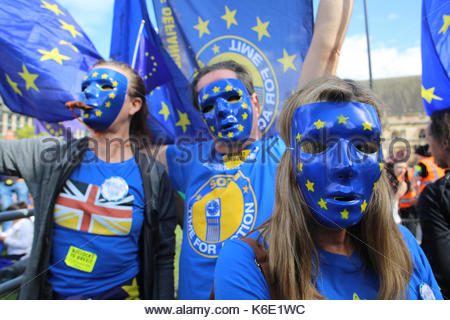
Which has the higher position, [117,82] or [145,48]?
Result: [145,48]

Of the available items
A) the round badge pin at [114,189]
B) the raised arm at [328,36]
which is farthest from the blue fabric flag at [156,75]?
the raised arm at [328,36]

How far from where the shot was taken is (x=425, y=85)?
253cm

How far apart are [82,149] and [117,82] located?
0.62m

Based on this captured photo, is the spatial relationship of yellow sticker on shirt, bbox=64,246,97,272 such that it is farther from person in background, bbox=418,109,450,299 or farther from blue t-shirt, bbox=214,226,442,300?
person in background, bbox=418,109,450,299

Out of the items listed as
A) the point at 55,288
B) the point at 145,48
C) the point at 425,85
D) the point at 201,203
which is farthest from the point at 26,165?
the point at 425,85

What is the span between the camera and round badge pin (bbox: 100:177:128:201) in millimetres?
2051

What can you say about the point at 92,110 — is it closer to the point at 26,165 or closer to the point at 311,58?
the point at 26,165

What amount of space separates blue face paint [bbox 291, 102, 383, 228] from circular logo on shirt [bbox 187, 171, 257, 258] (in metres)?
0.64

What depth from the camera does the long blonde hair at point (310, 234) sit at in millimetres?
1134

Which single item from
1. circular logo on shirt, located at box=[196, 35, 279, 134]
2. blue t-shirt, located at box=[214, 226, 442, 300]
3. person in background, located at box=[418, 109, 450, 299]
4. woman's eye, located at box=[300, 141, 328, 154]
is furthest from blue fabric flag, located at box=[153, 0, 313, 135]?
blue t-shirt, located at box=[214, 226, 442, 300]

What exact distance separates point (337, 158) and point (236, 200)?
81 cm

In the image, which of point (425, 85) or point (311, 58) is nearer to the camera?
point (311, 58)

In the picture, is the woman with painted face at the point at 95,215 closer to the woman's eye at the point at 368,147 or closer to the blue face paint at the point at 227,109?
the blue face paint at the point at 227,109
